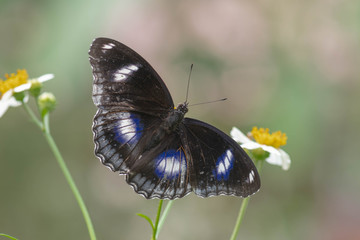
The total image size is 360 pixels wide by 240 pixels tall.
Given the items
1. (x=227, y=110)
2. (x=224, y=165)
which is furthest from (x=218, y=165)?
(x=227, y=110)

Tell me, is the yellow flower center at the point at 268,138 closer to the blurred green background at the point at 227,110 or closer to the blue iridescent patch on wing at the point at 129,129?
the blue iridescent patch on wing at the point at 129,129

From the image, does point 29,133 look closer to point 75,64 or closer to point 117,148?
point 75,64

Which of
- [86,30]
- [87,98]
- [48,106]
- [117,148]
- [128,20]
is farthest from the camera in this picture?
[87,98]

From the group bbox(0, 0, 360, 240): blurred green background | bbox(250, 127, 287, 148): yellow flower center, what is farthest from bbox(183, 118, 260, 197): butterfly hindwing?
bbox(0, 0, 360, 240): blurred green background

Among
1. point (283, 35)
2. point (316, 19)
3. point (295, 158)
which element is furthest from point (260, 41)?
point (295, 158)

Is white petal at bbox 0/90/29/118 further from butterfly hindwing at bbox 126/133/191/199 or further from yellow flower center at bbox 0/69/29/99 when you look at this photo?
butterfly hindwing at bbox 126/133/191/199

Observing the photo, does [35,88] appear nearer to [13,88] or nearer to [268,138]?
[13,88]

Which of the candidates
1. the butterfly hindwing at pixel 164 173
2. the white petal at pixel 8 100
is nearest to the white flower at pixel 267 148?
the butterfly hindwing at pixel 164 173
